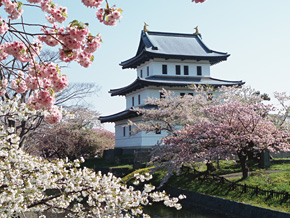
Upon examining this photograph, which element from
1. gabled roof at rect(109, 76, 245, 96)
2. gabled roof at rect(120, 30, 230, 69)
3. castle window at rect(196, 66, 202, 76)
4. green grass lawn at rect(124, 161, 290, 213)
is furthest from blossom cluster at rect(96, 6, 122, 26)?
castle window at rect(196, 66, 202, 76)

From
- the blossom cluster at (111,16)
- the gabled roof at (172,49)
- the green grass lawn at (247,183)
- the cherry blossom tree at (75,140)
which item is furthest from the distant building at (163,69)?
the blossom cluster at (111,16)

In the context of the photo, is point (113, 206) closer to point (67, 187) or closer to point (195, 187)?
point (67, 187)

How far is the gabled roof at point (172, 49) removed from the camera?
40.1 metres

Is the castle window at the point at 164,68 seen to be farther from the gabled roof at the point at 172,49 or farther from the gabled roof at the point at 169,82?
the gabled roof at the point at 172,49

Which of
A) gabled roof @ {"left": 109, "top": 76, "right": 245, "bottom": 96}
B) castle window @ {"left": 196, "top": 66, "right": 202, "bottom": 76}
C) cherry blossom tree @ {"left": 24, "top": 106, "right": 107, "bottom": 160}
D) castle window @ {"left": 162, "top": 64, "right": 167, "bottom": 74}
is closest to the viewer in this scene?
cherry blossom tree @ {"left": 24, "top": 106, "right": 107, "bottom": 160}

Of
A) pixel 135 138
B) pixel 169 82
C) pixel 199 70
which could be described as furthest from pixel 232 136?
pixel 199 70

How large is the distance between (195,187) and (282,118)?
302 inches

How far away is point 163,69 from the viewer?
133 ft

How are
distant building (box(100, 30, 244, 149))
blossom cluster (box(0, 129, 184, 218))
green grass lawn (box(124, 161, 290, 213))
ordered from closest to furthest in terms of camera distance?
1. blossom cluster (box(0, 129, 184, 218))
2. green grass lawn (box(124, 161, 290, 213))
3. distant building (box(100, 30, 244, 149))

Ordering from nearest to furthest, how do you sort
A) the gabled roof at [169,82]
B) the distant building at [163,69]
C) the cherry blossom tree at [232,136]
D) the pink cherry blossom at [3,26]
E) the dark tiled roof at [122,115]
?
the pink cherry blossom at [3,26], the cherry blossom tree at [232,136], the dark tiled roof at [122,115], the gabled roof at [169,82], the distant building at [163,69]

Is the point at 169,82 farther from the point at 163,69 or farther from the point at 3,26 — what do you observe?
the point at 3,26

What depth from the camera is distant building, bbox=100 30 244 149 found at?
128 ft

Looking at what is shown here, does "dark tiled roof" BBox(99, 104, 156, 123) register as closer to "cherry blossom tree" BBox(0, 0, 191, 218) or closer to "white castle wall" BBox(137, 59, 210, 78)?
"white castle wall" BBox(137, 59, 210, 78)

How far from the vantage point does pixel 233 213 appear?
16.0m
